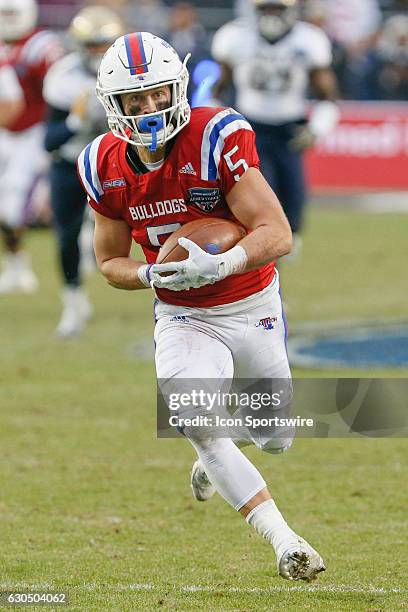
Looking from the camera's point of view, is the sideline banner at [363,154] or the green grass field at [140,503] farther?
the sideline banner at [363,154]

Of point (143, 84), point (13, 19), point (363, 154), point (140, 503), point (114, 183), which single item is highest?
point (143, 84)

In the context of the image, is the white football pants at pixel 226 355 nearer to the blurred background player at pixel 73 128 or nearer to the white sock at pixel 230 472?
the white sock at pixel 230 472

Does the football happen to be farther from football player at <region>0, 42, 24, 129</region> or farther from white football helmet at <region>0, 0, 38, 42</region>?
white football helmet at <region>0, 0, 38, 42</region>

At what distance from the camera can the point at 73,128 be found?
27.6 ft

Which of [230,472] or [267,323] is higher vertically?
[267,323]

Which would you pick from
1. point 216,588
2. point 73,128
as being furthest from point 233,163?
point 73,128

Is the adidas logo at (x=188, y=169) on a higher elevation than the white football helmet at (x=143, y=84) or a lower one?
lower

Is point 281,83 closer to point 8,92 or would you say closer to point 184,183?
point 8,92

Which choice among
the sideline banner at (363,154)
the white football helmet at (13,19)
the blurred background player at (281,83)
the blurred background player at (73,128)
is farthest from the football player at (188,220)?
the sideline banner at (363,154)

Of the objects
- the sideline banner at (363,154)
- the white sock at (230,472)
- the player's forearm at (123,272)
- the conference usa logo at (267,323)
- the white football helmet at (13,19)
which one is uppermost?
the player's forearm at (123,272)

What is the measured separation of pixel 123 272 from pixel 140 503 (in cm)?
126

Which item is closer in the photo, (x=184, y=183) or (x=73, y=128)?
(x=184, y=183)

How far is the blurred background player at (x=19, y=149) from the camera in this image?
1026 centimetres

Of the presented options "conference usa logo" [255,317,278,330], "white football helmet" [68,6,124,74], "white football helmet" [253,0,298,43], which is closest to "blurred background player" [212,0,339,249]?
"white football helmet" [253,0,298,43]
